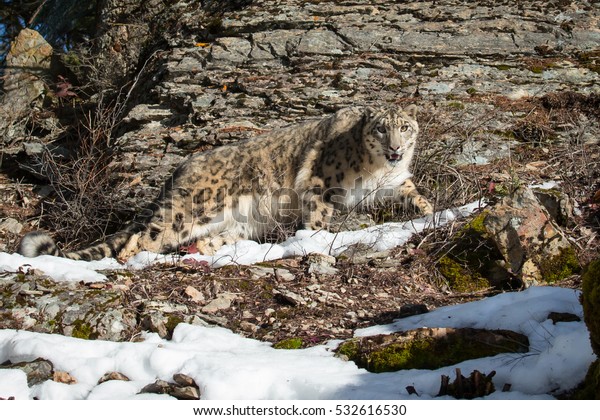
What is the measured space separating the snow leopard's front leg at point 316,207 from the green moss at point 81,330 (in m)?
3.54

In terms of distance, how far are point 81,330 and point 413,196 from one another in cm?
457

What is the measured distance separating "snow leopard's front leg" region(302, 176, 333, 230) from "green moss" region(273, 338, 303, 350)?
3194 millimetres

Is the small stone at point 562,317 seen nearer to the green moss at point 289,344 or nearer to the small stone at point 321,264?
the green moss at point 289,344

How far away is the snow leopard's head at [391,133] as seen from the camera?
A: 815cm

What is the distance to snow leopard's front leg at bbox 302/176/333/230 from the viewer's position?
807 centimetres

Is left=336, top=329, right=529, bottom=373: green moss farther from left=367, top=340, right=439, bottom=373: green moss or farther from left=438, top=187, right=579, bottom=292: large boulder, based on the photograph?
left=438, top=187, right=579, bottom=292: large boulder

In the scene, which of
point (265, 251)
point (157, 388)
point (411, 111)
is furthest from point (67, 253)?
Answer: point (411, 111)

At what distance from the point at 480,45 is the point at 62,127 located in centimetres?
743

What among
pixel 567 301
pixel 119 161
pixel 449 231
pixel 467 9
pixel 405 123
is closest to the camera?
pixel 567 301

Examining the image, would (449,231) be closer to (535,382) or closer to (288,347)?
(288,347)

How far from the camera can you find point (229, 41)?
12.0 m

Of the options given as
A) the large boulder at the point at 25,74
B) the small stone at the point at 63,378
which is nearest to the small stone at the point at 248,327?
the small stone at the point at 63,378

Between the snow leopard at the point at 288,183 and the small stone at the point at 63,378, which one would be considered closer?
the small stone at the point at 63,378

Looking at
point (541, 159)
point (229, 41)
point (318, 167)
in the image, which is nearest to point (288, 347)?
point (318, 167)
